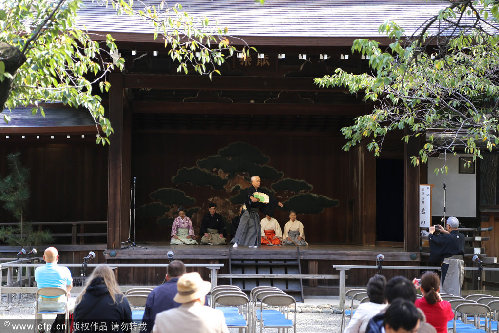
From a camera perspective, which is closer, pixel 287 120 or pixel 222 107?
pixel 222 107

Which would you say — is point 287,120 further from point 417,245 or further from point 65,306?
point 65,306

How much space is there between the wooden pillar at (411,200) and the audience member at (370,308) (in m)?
8.61

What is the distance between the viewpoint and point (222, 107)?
1612 centimetres

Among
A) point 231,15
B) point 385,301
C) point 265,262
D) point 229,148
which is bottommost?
point 265,262

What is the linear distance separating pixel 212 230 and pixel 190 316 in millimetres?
12180

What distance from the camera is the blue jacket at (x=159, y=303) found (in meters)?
5.12

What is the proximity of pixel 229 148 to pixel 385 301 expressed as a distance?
14.0 meters

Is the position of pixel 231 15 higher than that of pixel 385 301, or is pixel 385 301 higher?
pixel 231 15

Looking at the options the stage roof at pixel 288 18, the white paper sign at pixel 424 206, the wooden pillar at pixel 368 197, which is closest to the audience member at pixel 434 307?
the stage roof at pixel 288 18

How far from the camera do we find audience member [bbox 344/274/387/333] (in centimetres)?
475

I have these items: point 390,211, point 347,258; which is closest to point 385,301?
point 347,258

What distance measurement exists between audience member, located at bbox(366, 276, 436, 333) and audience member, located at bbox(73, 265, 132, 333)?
6.43 feet

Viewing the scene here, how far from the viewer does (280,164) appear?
18828 millimetres

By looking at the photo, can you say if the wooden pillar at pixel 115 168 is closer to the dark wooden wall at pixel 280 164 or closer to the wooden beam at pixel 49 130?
the wooden beam at pixel 49 130
